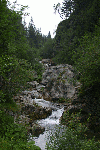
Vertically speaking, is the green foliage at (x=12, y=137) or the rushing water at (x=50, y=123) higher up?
the green foliage at (x=12, y=137)

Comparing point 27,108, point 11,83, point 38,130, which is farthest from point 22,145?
point 27,108

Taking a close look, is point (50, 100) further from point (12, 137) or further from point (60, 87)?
point (12, 137)

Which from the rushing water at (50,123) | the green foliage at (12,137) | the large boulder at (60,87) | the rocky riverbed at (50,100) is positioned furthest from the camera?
the large boulder at (60,87)

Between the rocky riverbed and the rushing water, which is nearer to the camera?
the rushing water

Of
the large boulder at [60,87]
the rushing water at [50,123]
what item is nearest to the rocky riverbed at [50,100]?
the large boulder at [60,87]

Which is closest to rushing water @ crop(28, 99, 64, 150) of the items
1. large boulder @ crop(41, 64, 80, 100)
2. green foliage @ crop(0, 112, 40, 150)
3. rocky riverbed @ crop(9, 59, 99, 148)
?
rocky riverbed @ crop(9, 59, 99, 148)

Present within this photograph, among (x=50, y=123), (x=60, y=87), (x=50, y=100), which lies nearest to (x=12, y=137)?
(x=50, y=123)

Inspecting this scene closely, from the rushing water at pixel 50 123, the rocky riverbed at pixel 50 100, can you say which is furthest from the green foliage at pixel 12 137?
the rushing water at pixel 50 123

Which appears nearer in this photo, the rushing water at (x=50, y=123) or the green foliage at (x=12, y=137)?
the green foliage at (x=12, y=137)

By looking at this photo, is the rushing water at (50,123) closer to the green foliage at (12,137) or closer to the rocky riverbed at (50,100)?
the rocky riverbed at (50,100)

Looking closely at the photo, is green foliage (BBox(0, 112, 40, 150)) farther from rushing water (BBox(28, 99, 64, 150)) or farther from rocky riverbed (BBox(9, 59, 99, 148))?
rushing water (BBox(28, 99, 64, 150))

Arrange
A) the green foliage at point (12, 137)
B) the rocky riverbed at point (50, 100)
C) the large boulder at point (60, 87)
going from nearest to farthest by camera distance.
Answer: the green foliage at point (12, 137), the rocky riverbed at point (50, 100), the large boulder at point (60, 87)

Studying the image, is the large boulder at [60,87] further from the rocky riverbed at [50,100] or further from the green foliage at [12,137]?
the green foliage at [12,137]

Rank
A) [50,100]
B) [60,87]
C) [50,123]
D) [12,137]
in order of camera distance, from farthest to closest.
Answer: [60,87] → [50,100] → [50,123] → [12,137]
